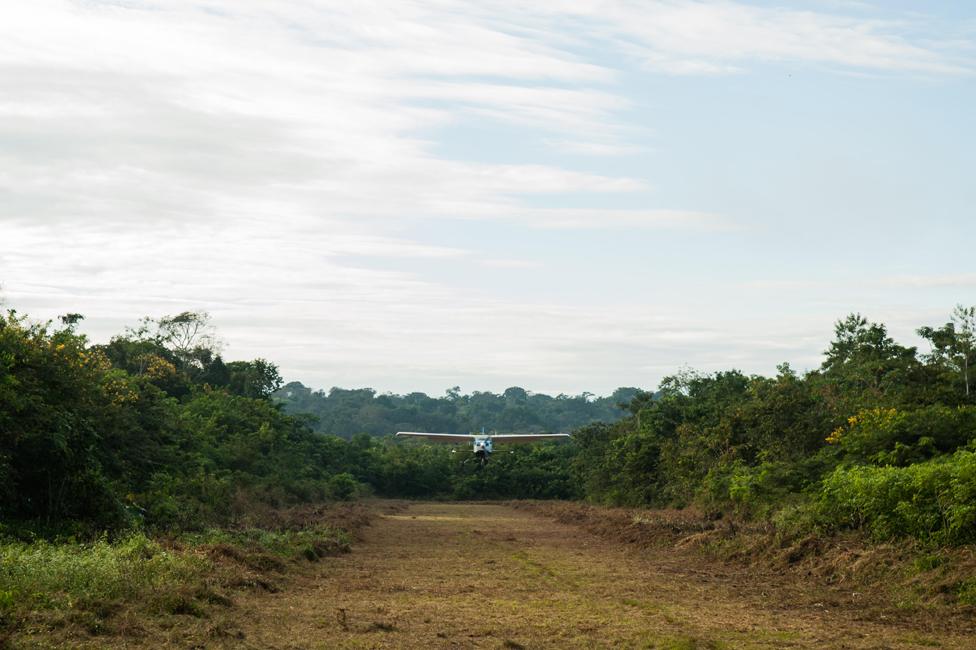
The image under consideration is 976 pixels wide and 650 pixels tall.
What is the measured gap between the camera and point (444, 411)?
134500mm

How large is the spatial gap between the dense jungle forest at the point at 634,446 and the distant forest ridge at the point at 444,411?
201 feet

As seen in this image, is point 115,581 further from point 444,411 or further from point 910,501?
point 444,411

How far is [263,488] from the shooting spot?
116ft

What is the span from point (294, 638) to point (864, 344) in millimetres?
25852

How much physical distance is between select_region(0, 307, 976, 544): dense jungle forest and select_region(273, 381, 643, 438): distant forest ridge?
6116cm

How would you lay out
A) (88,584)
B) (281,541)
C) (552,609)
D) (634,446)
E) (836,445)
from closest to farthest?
(88,584) → (552,609) → (281,541) → (836,445) → (634,446)

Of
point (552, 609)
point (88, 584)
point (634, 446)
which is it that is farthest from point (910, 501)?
point (634, 446)

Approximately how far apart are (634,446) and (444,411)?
93.9m

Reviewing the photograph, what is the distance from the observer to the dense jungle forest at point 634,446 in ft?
56.0

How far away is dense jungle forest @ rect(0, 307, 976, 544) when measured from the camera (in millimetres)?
17062

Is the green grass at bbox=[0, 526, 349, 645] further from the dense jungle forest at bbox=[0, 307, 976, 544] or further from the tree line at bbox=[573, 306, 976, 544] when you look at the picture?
the tree line at bbox=[573, 306, 976, 544]

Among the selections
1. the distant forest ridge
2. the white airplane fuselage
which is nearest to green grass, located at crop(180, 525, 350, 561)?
the white airplane fuselage

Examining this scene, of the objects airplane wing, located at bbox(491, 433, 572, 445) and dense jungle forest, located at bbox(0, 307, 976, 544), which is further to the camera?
airplane wing, located at bbox(491, 433, 572, 445)

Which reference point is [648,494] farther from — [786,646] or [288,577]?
[786,646]
